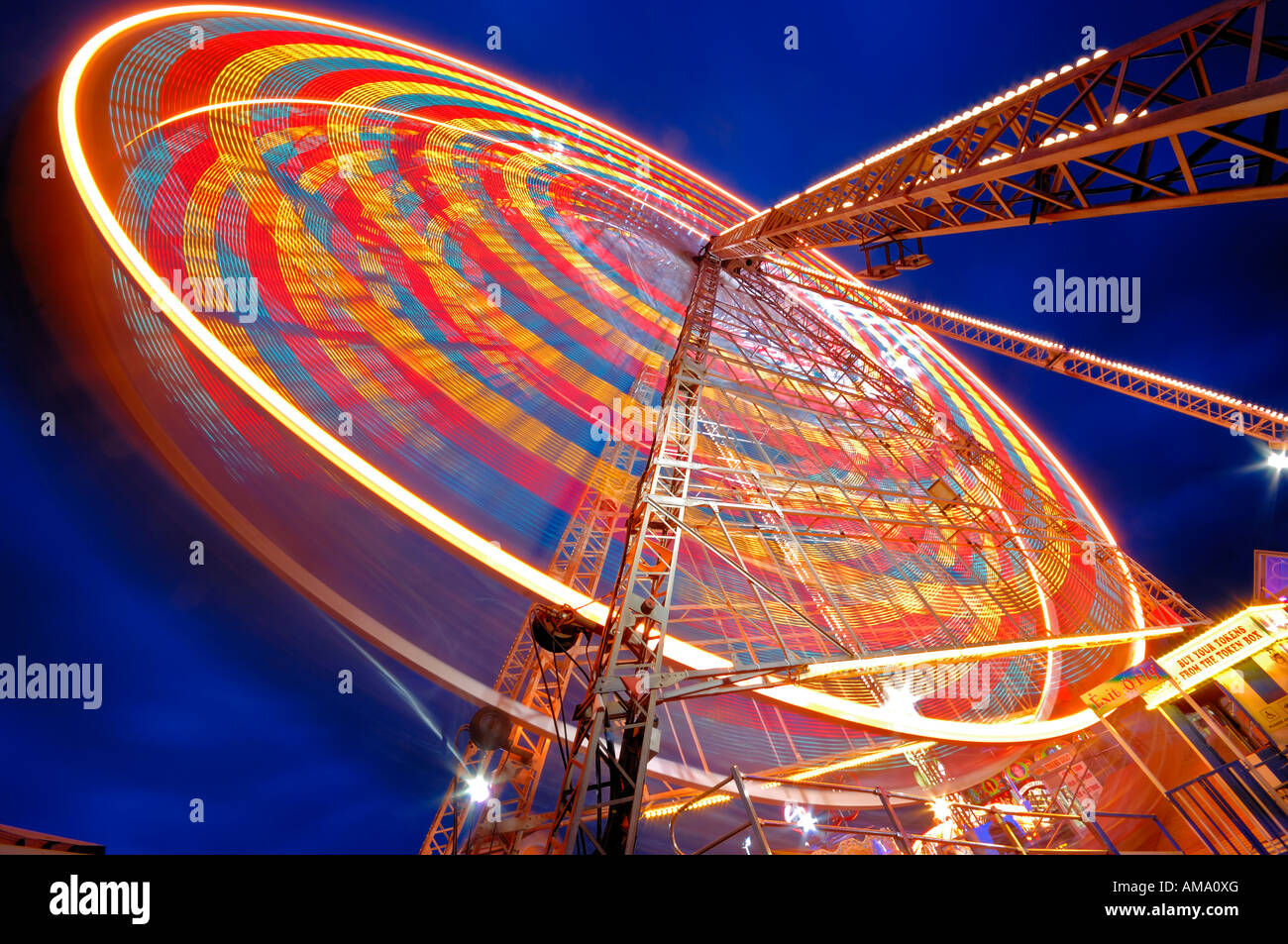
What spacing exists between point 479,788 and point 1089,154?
1418cm

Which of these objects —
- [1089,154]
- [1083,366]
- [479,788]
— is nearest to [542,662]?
[479,788]

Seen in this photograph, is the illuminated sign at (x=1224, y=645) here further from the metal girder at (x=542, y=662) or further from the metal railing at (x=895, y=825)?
the metal girder at (x=542, y=662)

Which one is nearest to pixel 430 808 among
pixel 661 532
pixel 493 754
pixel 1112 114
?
pixel 493 754

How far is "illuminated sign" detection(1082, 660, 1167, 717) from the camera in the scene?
434 inches

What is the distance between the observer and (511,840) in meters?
10.1

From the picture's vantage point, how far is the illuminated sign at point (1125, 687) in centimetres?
1102

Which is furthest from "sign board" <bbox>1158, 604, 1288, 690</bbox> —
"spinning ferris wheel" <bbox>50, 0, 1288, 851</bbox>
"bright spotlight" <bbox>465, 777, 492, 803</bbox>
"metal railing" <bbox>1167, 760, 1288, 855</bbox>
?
"bright spotlight" <bbox>465, 777, 492, 803</bbox>

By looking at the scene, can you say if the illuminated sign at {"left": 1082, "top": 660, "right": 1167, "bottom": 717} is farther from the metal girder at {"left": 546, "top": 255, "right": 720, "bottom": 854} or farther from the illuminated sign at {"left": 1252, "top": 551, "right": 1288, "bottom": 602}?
the metal girder at {"left": 546, "top": 255, "right": 720, "bottom": 854}

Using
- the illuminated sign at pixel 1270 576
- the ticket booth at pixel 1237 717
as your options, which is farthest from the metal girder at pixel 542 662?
the illuminated sign at pixel 1270 576

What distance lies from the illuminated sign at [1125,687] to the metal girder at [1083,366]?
20.8 ft

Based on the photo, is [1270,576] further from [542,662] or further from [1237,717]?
[542,662]

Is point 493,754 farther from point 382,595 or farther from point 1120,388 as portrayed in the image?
point 1120,388

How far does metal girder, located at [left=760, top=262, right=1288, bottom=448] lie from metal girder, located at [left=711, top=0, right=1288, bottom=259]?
377cm
